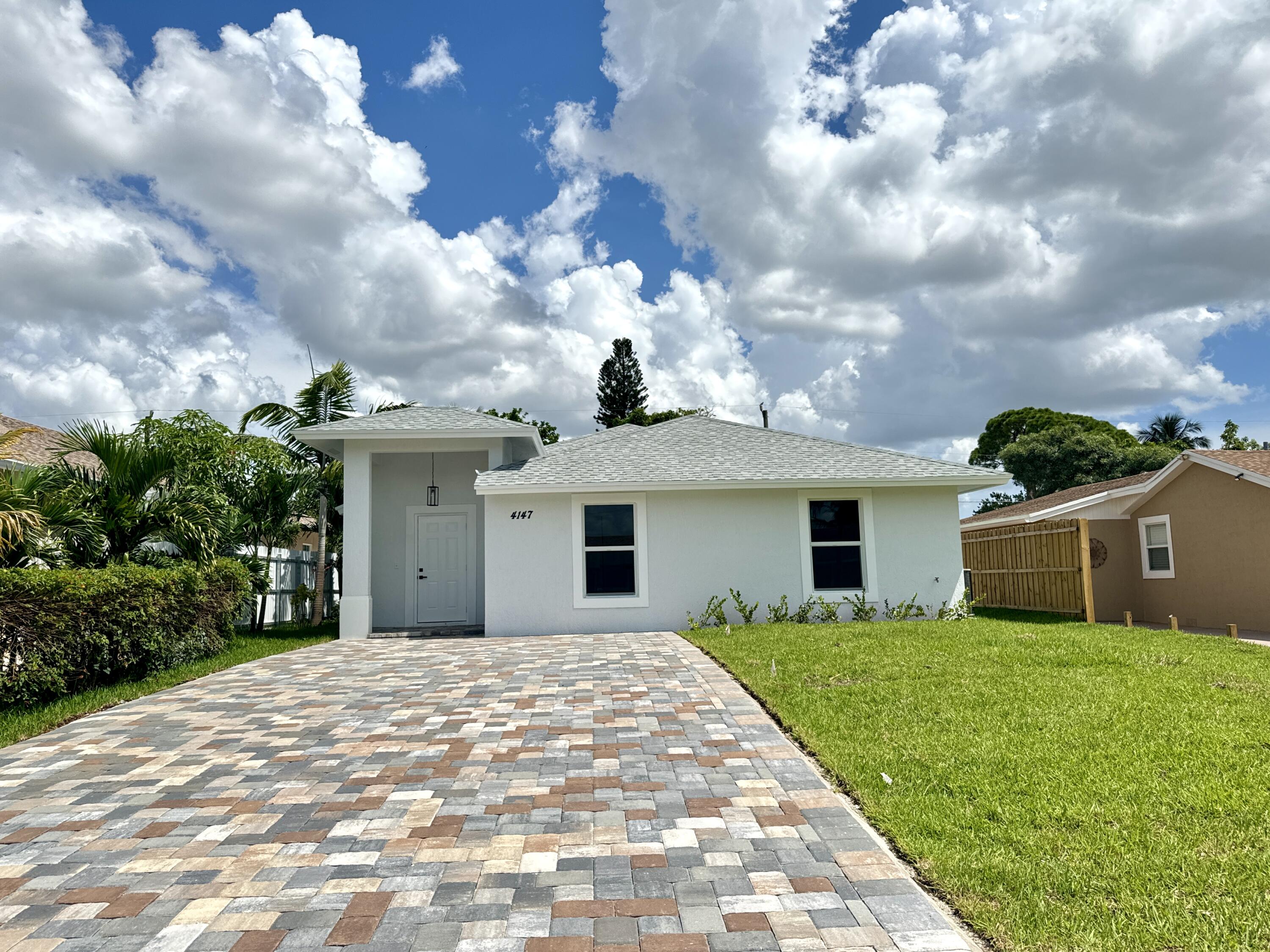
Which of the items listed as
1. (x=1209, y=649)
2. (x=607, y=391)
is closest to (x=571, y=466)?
(x=1209, y=649)

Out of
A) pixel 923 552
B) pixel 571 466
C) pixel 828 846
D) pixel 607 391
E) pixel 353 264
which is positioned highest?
pixel 607 391

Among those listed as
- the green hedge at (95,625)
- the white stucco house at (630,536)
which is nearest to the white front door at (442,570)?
the white stucco house at (630,536)

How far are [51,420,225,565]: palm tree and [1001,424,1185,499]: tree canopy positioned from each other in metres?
38.1

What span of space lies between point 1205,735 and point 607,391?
140 feet

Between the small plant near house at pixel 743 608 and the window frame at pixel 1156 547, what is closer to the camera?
the small plant near house at pixel 743 608

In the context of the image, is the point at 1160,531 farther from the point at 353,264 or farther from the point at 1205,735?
the point at 353,264

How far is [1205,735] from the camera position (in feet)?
18.2

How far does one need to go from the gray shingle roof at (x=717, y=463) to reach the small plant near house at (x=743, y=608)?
6.88 feet

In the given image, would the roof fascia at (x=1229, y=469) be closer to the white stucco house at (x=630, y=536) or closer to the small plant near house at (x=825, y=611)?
the white stucco house at (x=630, y=536)

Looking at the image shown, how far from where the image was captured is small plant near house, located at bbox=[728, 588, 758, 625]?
13459 millimetres

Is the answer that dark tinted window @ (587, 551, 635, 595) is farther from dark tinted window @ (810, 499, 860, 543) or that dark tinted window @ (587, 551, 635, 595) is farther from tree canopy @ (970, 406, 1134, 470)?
tree canopy @ (970, 406, 1134, 470)

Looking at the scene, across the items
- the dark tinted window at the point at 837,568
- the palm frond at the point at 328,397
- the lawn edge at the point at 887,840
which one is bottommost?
the lawn edge at the point at 887,840

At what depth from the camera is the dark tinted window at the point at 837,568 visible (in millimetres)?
14070

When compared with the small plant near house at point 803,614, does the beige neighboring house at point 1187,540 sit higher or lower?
higher
